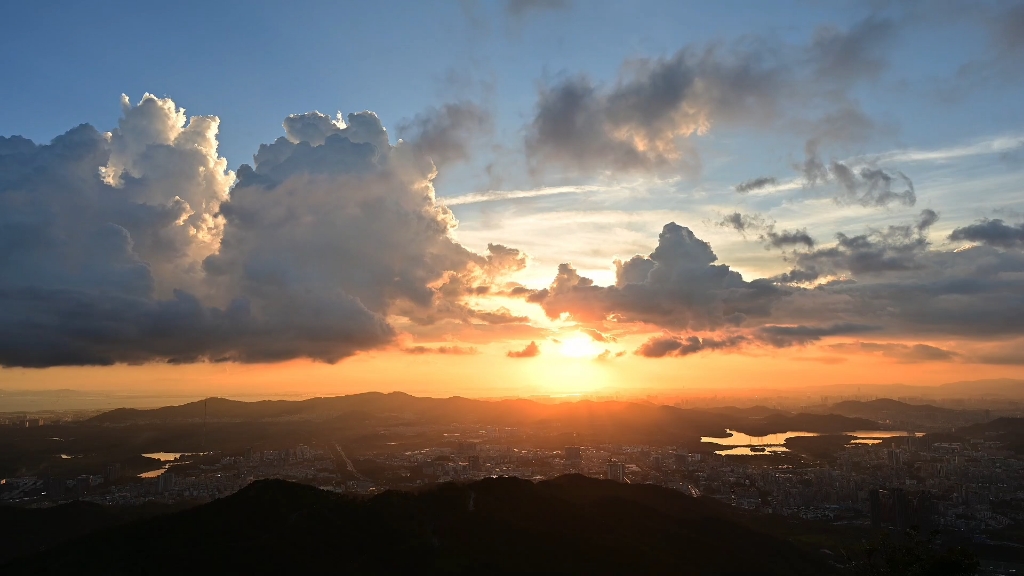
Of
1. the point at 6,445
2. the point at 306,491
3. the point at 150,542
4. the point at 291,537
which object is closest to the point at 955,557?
the point at 291,537

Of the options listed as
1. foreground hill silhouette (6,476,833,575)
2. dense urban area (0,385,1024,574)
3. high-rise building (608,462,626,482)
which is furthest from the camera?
high-rise building (608,462,626,482)

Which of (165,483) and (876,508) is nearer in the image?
(876,508)

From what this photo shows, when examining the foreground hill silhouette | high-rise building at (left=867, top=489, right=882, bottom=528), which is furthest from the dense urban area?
the foreground hill silhouette

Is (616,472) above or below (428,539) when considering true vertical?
below

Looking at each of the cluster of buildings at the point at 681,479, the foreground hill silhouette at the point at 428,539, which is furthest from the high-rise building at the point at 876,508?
the foreground hill silhouette at the point at 428,539

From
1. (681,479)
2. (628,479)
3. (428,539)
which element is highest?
(428,539)

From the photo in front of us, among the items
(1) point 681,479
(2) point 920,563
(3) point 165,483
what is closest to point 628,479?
(1) point 681,479

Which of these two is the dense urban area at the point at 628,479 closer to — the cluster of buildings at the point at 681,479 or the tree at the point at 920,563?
the cluster of buildings at the point at 681,479

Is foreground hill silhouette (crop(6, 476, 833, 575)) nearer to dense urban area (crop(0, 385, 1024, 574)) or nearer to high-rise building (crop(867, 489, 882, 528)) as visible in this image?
dense urban area (crop(0, 385, 1024, 574))

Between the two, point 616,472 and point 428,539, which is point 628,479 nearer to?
point 616,472
